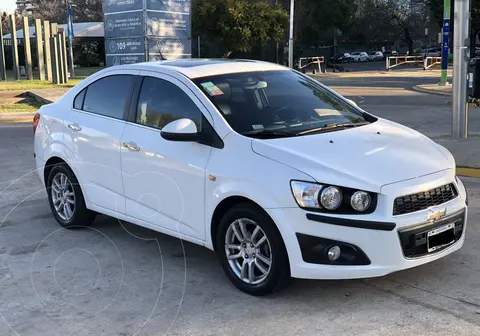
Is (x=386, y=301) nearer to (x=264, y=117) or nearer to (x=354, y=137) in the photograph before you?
(x=354, y=137)

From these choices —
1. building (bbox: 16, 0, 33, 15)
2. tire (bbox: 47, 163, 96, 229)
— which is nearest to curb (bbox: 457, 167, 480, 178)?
tire (bbox: 47, 163, 96, 229)

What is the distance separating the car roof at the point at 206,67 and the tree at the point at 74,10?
67902 millimetres

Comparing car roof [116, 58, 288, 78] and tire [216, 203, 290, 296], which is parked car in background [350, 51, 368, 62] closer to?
car roof [116, 58, 288, 78]

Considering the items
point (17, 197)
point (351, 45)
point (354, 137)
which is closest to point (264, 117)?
point (354, 137)

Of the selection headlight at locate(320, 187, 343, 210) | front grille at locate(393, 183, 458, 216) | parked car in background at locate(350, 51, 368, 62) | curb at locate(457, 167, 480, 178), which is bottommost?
curb at locate(457, 167, 480, 178)

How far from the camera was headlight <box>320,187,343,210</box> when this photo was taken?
3.74 meters

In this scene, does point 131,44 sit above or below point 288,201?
above

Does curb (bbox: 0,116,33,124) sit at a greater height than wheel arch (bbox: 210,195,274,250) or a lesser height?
lesser

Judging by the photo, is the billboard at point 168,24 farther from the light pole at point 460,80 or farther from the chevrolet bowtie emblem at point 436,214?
the chevrolet bowtie emblem at point 436,214

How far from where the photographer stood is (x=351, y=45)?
8619 cm

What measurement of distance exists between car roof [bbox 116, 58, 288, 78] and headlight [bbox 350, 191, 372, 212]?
184 centimetres

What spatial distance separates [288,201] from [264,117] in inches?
41.3

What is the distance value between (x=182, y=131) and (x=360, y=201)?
4.80 ft

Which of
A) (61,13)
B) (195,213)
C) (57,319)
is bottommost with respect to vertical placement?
(57,319)
